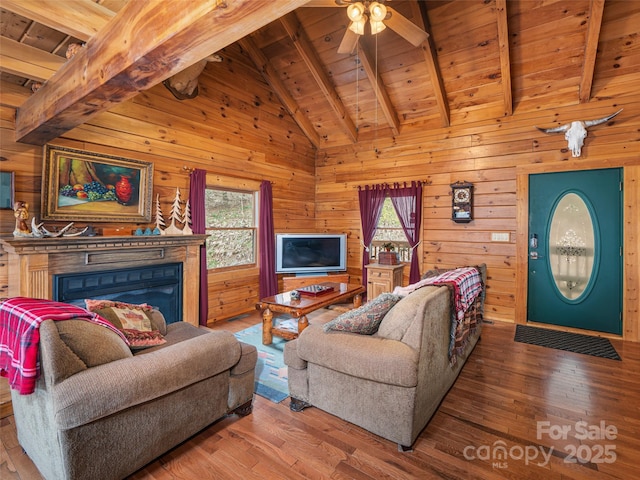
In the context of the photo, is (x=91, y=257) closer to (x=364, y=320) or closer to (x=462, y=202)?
(x=364, y=320)

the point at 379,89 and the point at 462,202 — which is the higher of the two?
the point at 379,89

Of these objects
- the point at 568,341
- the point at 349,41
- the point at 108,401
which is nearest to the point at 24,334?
the point at 108,401

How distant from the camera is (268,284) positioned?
5090 millimetres

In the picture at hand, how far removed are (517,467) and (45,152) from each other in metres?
4.21

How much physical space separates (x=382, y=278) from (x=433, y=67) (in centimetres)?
301

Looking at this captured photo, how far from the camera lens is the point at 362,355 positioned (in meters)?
1.95

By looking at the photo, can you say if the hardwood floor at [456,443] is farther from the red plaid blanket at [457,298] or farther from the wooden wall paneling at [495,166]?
the wooden wall paneling at [495,166]

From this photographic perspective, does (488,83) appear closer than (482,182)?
Yes

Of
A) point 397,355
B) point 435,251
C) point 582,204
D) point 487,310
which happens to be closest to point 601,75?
point 582,204

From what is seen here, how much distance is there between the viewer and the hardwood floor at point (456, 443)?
175cm

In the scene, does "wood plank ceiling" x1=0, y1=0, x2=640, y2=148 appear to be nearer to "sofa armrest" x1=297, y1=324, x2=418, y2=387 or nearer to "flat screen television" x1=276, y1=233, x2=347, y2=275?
"sofa armrest" x1=297, y1=324, x2=418, y2=387

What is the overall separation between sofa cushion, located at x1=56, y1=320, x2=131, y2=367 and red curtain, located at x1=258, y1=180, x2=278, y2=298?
330 cm

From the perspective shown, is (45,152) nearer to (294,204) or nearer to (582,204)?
(294,204)

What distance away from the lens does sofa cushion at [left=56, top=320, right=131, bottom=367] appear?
154cm
